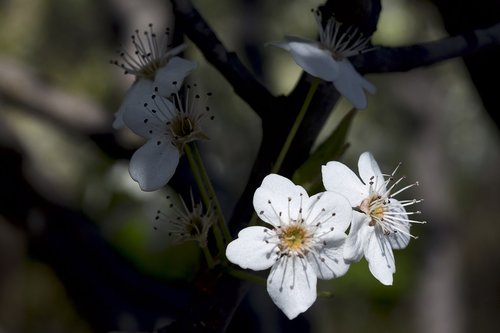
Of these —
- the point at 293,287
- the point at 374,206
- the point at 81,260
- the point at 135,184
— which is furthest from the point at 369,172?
the point at 135,184

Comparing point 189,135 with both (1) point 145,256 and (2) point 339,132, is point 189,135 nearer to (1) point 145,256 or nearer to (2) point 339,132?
(2) point 339,132

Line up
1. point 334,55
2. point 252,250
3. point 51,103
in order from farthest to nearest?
1. point 51,103
2. point 334,55
3. point 252,250

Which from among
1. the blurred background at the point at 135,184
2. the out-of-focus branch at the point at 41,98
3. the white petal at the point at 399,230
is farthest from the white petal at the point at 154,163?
the out-of-focus branch at the point at 41,98

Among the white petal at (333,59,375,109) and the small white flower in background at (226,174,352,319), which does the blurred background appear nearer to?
the white petal at (333,59,375,109)

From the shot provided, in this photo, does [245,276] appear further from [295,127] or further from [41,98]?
[41,98]

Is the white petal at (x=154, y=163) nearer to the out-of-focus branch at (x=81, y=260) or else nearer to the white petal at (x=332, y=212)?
the white petal at (x=332, y=212)

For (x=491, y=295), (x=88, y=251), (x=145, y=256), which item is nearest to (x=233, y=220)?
(x=88, y=251)

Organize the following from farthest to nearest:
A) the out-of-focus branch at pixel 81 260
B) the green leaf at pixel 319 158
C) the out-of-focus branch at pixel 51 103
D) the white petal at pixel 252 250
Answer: the out-of-focus branch at pixel 51 103 < the out-of-focus branch at pixel 81 260 < the green leaf at pixel 319 158 < the white petal at pixel 252 250

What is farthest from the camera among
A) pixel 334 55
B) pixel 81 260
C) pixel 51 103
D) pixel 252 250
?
pixel 51 103
